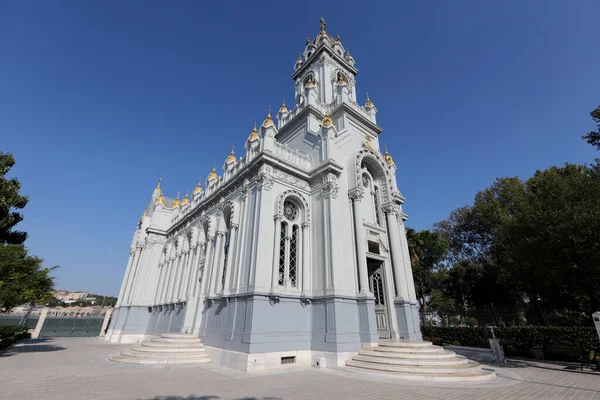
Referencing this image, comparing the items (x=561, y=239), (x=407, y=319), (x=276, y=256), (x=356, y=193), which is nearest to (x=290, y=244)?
(x=276, y=256)

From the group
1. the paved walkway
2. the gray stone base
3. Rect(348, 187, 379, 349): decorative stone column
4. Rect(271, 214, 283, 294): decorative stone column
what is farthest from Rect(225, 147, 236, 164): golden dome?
the gray stone base

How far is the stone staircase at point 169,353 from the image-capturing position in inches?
466

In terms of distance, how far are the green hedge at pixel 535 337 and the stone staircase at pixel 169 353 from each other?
17.4m

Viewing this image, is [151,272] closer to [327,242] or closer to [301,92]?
[327,242]

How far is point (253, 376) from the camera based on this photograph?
942cm

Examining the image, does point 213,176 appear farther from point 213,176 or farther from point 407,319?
point 407,319

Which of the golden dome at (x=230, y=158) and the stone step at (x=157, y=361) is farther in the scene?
the golden dome at (x=230, y=158)

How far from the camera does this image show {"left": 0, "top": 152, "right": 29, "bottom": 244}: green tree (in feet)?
49.5

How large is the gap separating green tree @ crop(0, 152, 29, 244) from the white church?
31.1 feet

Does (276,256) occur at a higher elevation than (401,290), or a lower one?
higher

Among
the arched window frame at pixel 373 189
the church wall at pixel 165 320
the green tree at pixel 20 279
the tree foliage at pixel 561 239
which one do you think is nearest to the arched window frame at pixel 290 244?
the arched window frame at pixel 373 189

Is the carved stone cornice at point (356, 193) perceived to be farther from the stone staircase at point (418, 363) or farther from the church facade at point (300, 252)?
the stone staircase at point (418, 363)

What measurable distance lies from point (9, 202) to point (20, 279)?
6.57 metres

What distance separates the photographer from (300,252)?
44.0 ft
